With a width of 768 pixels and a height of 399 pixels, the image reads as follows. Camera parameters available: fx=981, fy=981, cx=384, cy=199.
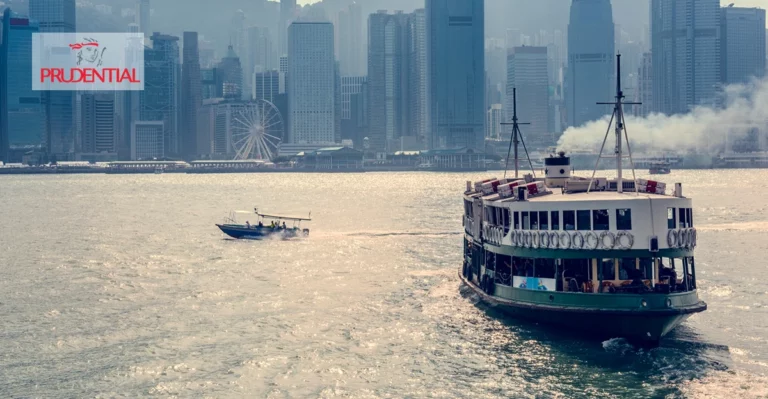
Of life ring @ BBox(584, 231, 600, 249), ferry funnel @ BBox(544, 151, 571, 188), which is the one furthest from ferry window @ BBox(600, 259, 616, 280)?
ferry funnel @ BBox(544, 151, 571, 188)

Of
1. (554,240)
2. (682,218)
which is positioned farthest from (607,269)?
(682,218)

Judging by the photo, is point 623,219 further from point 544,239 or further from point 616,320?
point 616,320

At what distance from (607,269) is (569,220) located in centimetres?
255

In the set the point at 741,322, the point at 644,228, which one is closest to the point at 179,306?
the point at 644,228

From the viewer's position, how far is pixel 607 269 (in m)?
40.7

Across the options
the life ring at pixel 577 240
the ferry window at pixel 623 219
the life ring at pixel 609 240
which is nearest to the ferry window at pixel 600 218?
the life ring at pixel 609 240

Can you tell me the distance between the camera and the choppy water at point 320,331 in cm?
3656

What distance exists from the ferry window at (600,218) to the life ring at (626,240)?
0.81m

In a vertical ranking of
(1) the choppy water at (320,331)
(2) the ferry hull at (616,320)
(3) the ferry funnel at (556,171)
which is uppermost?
(3) the ferry funnel at (556,171)

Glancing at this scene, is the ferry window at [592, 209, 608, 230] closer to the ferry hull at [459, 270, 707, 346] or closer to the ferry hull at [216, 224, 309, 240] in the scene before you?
the ferry hull at [459, 270, 707, 346]

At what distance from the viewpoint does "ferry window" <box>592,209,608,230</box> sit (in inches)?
1586

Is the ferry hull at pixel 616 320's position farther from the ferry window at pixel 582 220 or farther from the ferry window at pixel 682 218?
the ferry window at pixel 682 218

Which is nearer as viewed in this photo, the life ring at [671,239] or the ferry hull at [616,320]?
the ferry hull at [616,320]

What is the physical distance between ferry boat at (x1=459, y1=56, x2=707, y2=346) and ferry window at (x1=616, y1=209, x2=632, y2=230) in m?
0.04
